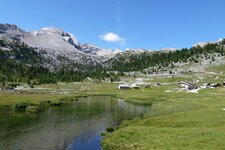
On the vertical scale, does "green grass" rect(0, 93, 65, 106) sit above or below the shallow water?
above

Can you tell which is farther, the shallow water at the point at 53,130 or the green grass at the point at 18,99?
the green grass at the point at 18,99

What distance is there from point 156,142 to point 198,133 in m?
7.81

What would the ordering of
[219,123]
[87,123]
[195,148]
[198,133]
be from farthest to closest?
[87,123] < [219,123] < [198,133] < [195,148]

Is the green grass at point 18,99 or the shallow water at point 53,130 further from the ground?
the green grass at point 18,99

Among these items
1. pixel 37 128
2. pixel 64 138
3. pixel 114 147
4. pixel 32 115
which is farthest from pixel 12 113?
pixel 114 147

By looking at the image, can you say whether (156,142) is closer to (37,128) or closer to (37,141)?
(37,141)

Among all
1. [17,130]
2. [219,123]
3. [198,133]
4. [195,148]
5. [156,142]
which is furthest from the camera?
[17,130]

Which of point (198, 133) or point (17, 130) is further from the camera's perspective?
point (17, 130)

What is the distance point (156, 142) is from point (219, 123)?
1799 centimetres

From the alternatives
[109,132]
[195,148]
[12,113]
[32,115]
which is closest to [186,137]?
[195,148]

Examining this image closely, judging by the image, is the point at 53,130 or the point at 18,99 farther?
the point at 18,99

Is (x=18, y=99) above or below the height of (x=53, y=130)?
above

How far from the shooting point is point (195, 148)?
1549 inches

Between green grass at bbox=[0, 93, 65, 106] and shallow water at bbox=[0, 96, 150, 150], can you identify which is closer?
shallow water at bbox=[0, 96, 150, 150]
